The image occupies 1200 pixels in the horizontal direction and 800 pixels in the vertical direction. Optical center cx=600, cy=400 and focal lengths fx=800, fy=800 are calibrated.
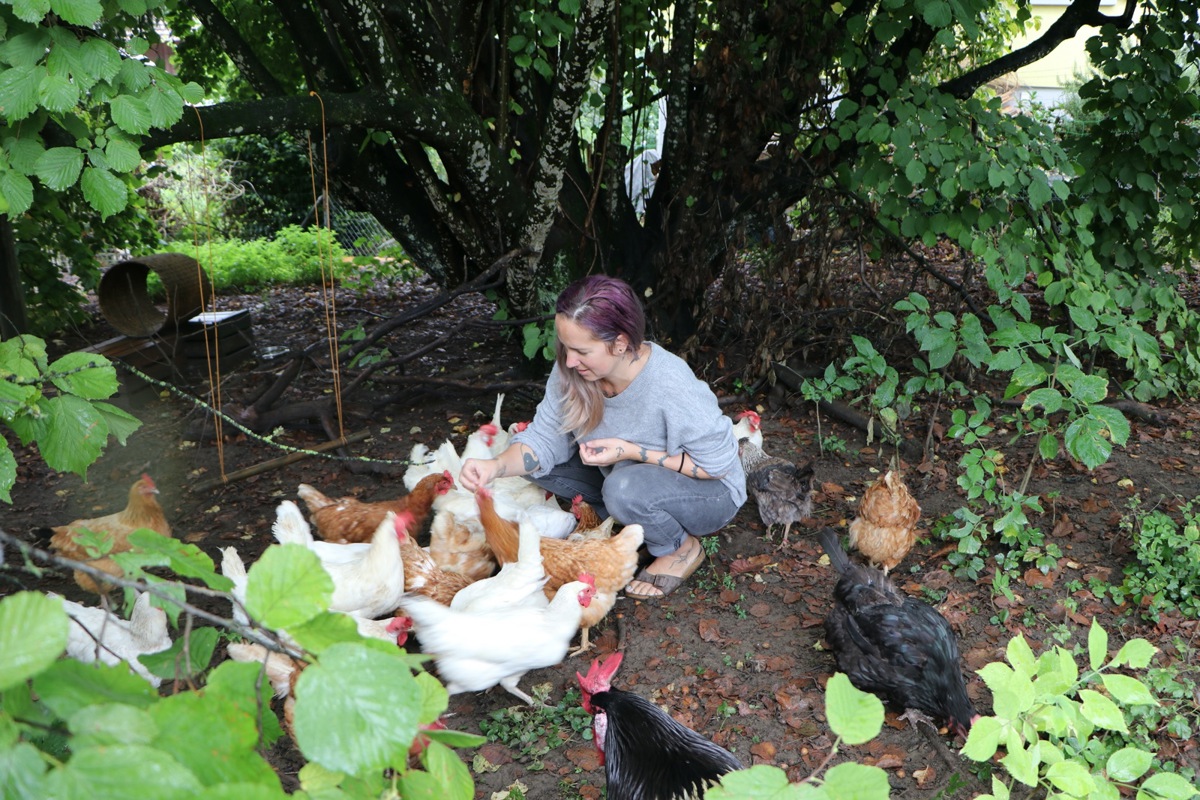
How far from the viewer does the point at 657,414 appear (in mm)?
3375

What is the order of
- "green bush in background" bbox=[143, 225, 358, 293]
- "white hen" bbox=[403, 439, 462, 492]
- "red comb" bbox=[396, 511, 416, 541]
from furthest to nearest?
"green bush in background" bbox=[143, 225, 358, 293], "white hen" bbox=[403, 439, 462, 492], "red comb" bbox=[396, 511, 416, 541]

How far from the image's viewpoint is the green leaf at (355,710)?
79 cm

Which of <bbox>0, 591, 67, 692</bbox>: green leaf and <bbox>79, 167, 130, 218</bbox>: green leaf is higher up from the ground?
<bbox>79, 167, 130, 218</bbox>: green leaf

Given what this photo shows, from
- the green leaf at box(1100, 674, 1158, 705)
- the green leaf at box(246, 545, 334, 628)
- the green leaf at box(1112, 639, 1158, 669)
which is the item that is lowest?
the green leaf at box(1100, 674, 1158, 705)

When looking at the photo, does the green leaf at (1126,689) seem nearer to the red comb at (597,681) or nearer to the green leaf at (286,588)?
the red comb at (597,681)

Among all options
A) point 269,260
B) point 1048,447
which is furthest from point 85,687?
point 269,260

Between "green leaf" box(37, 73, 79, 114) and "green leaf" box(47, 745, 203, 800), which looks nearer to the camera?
"green leaf" box(47, 745, 203, 800)

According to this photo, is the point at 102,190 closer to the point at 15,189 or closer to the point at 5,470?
the point at 15,189

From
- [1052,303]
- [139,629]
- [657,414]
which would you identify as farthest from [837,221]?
[139,629]

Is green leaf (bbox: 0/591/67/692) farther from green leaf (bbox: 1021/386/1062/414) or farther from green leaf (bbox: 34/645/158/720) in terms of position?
green leaf (bbox: 1021/386/1062/414)

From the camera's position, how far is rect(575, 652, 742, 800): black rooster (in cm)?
212

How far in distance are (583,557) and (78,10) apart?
2379 millimetres

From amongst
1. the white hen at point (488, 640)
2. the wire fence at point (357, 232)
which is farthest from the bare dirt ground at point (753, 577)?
the wire fence at point (357, 232)

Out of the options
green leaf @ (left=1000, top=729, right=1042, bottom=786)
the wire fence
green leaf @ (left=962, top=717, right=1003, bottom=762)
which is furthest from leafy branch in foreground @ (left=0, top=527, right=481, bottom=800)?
the wire fence
